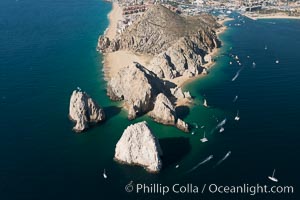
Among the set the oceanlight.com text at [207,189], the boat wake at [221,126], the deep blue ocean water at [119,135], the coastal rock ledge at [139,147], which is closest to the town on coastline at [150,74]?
the coastal rock ledge at [139,147]

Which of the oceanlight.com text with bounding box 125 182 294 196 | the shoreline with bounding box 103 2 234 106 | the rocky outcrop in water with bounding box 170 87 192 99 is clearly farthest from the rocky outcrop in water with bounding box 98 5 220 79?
the oceanlight.com text with bounding box 125 182 294 196

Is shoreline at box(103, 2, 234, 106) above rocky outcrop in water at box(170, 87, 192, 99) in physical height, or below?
above

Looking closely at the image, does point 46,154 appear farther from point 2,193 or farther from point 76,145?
point 2,193

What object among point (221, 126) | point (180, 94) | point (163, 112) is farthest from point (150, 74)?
point (221, 126)

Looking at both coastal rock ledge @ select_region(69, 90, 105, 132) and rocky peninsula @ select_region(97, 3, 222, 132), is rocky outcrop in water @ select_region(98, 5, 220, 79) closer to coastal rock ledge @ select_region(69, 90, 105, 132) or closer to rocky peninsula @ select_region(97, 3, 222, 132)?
rocky peninsula @ select_region(97, 3, 222, 132)

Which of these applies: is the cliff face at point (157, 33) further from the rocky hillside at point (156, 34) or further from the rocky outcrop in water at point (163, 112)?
the rocky outcrop in water at point (163, 112)

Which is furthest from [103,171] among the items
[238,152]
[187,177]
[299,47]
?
[299,47]

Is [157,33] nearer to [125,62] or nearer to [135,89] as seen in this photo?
[125,62]
